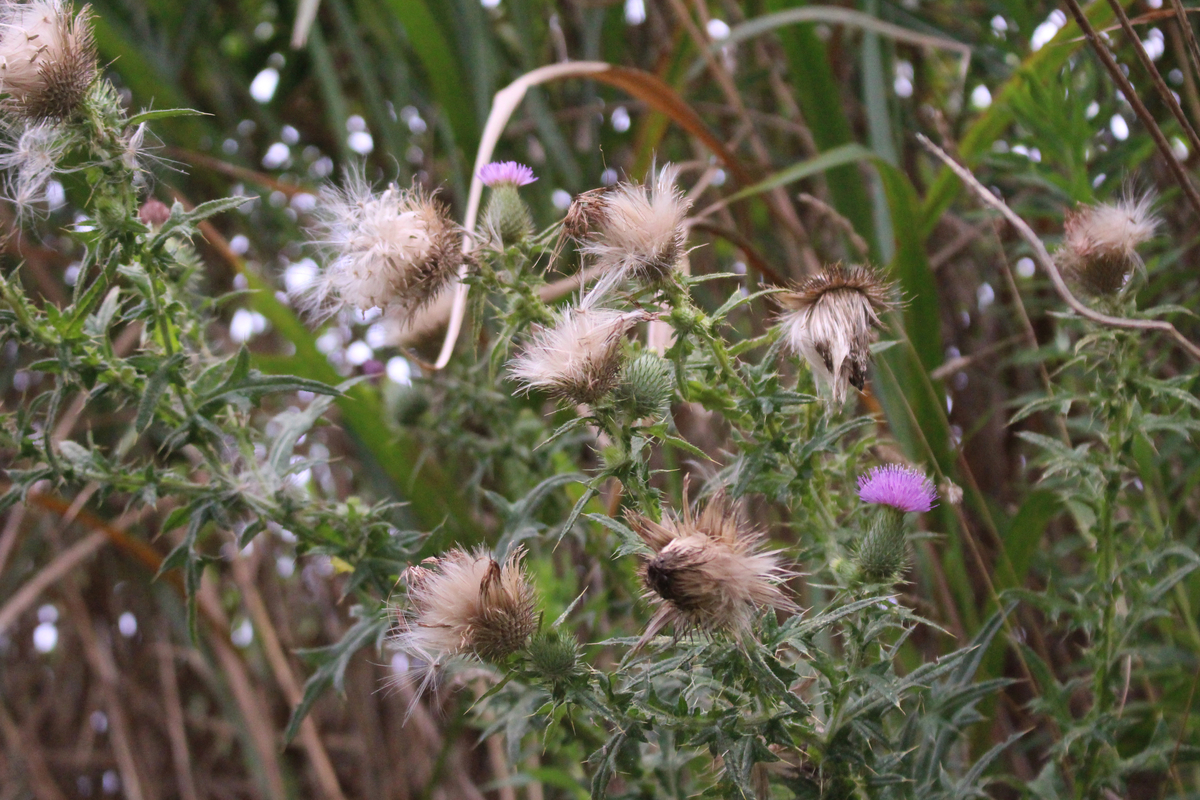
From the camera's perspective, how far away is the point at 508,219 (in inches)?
34.2

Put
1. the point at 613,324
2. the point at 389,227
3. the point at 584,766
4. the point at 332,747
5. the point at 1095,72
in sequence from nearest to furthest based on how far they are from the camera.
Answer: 1. the point at 613,324
2. the point at 389,227
3. the point at 584,766
4. the point at 1095,72
5. the point at 332,747

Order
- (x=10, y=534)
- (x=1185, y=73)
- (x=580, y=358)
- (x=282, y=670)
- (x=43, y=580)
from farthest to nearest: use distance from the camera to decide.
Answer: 1. (x=10, y=534)
2. (x=43, y=580)
3. (x=282, y=670)
4. (x=1185, y=73)
5. (x=580, y=358)

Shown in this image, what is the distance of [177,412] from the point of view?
2.93ft

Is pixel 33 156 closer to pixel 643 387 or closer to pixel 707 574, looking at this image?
pixel 643 387

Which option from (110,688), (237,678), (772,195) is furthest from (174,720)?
(772,195)

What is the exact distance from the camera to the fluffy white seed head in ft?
2.61

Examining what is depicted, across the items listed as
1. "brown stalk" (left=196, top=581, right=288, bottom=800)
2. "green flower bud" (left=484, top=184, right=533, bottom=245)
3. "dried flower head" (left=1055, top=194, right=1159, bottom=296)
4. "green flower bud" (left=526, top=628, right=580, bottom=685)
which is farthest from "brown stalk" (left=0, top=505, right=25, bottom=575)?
"dried flower head" (left=1055, top=194, right=1159, bottom=296)

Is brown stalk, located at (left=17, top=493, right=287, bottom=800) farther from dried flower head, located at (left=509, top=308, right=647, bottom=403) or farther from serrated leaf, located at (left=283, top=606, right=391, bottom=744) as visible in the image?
dried flower head, located at (left=509, top=308, right=647, bottom=403)

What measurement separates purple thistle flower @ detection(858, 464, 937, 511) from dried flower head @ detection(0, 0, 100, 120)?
0.73 m

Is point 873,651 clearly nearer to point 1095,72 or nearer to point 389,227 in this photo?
point 389,227

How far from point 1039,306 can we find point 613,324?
4.26 feet

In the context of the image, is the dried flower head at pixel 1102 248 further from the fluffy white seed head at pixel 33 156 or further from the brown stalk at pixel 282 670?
the brown stalk at pixel 282 670

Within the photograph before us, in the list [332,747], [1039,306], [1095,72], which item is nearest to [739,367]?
[1095,72]

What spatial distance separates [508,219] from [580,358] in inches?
8.4
